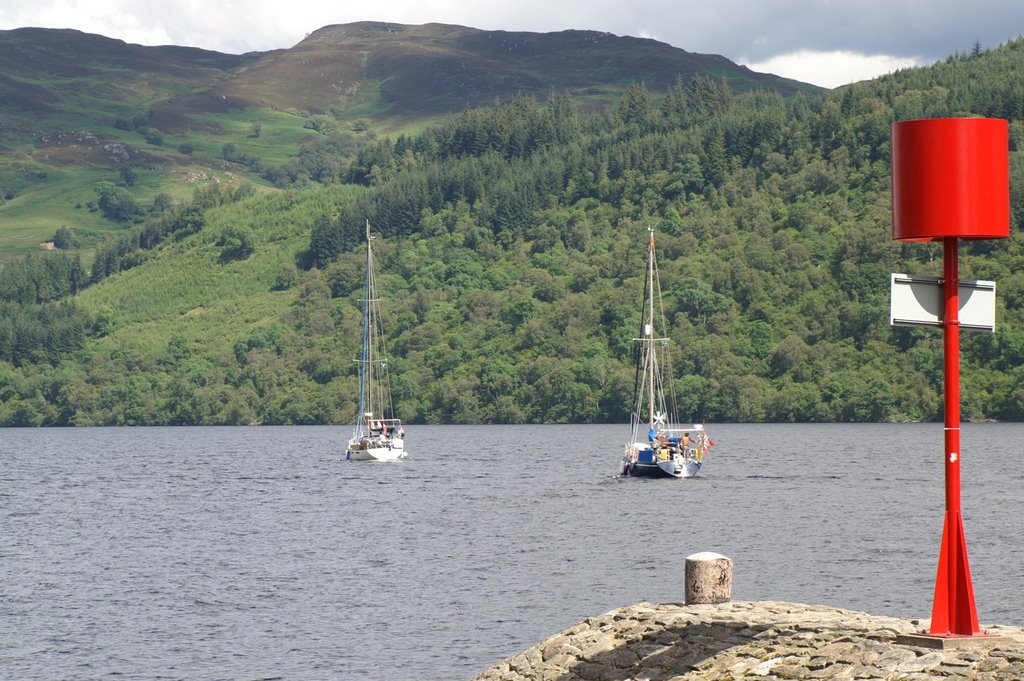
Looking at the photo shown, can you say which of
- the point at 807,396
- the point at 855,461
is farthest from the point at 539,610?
the point at 807,396

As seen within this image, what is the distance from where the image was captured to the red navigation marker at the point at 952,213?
58.0ft

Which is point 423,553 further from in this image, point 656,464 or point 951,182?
point 951,182

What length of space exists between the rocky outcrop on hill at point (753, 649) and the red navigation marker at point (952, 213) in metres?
0.67

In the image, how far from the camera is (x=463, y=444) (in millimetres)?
168625

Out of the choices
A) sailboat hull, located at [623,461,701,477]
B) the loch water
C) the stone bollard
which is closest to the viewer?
the stone bollard

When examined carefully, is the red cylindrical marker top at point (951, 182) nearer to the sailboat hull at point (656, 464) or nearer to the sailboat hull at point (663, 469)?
the sailboat hull at point (656, 464)

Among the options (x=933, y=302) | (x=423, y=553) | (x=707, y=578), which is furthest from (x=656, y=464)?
(x=933, y=302)

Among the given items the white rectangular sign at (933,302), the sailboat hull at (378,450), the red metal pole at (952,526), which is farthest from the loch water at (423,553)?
the white rectangular sign at (933,302)

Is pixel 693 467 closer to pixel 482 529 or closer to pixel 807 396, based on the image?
pixel 482 529

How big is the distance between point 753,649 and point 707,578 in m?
3.02

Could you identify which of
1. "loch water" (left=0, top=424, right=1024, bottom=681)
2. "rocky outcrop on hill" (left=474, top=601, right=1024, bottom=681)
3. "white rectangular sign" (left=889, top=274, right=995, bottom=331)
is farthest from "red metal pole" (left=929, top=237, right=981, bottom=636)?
"loch water" (left=0, top=424, right=1024, bottom=681)

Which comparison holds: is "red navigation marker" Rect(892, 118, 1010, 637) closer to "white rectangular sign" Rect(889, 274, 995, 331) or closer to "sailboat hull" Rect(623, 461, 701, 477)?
"white rectangular sign" Rect(889, 274, 995, 331)

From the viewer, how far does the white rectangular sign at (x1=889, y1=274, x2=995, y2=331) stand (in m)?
17.8

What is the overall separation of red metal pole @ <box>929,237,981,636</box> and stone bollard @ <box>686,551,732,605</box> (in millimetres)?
5778
